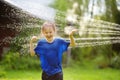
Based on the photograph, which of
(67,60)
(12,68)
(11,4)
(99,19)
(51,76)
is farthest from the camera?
(67,60)

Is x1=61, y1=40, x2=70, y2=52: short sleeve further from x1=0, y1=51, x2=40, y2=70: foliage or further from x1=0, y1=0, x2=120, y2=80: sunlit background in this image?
x1=0, y1=51, x2=40, y2=70: foliage

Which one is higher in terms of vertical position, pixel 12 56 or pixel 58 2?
pixel 58 2

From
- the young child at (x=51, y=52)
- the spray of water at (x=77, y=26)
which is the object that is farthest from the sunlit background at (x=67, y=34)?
the young child at (x=51, y=52)

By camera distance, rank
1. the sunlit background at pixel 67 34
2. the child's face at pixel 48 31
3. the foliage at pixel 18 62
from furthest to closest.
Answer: the foliage at pixel 18 62, the sunlit background at pixel 67 34, the child's face at pixel 48 31

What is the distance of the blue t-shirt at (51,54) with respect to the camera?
3928mm

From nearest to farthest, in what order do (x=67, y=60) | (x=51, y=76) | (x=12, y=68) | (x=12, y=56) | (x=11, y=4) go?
(x=51, y=76) < (x=11, y=4) < (x=12, y=56) < (x=12, y=68) < (x=67, y=60)

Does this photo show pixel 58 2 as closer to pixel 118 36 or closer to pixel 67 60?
pixel 67 60

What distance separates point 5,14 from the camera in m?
5.88

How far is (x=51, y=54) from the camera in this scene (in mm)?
3939

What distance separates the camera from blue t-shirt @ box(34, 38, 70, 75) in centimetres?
393

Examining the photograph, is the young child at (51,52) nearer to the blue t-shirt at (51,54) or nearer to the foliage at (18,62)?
the blue t-shirt at (51,54)

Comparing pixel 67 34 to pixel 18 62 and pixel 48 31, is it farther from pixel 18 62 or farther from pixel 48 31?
pixel 48 31

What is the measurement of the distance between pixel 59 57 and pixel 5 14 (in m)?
2.15

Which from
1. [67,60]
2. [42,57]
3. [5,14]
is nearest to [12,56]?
[5,14]
